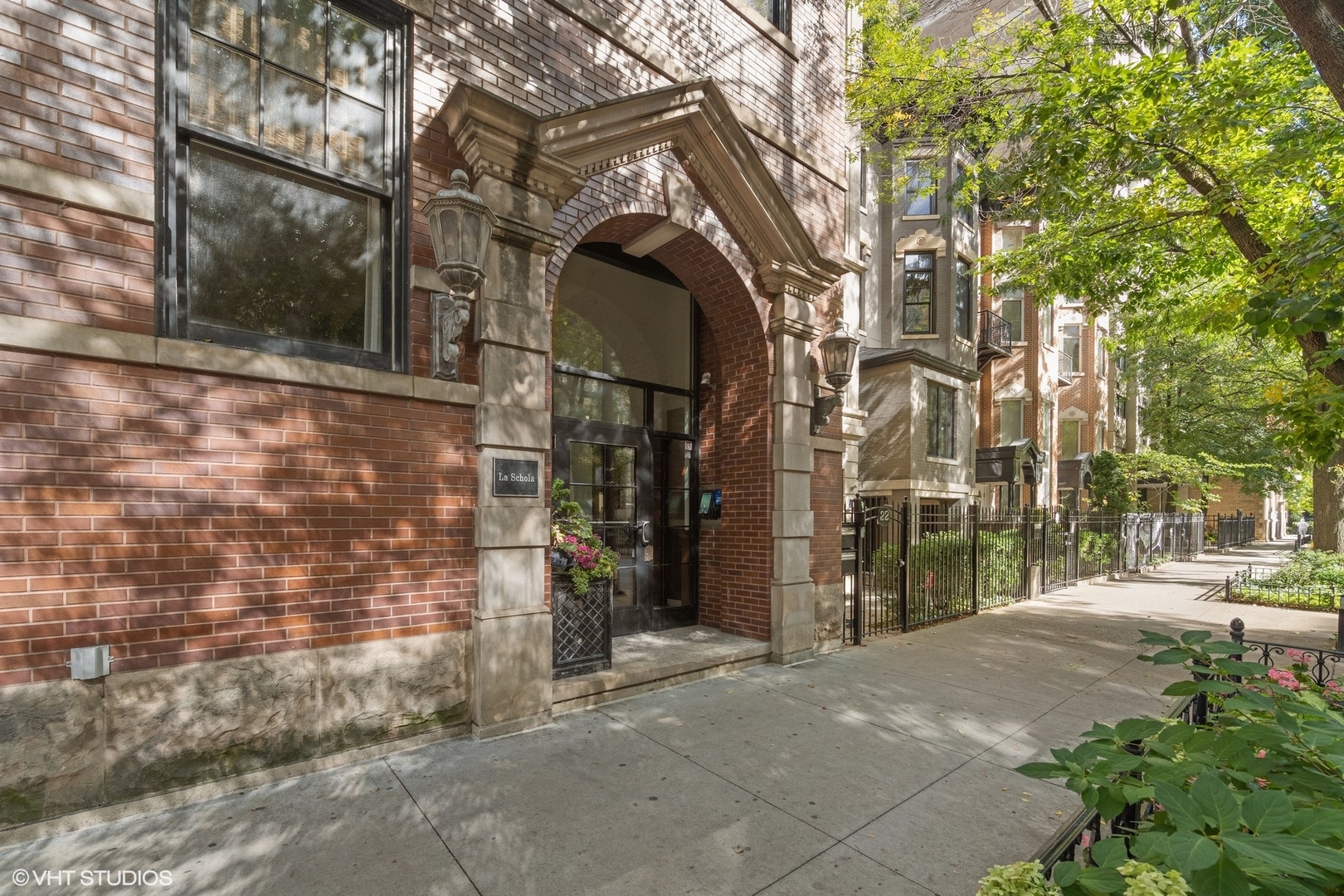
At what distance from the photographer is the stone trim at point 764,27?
24.0 ft

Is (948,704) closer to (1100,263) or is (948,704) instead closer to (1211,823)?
(1211,823)

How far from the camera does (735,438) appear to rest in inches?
302

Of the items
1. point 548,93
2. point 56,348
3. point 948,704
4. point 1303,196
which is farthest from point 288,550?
point 1303,196

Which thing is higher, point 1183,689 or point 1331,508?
point 1183,689

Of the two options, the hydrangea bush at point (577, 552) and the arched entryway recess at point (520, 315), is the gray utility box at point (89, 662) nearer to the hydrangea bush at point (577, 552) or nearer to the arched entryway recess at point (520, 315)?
the arched entryway recess at point (520, 315)

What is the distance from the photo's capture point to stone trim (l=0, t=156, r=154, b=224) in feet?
10.8

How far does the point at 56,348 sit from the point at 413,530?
2186mm

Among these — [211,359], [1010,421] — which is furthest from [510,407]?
[1010,421]

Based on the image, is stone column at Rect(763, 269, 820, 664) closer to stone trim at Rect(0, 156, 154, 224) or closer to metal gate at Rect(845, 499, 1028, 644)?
metal gate at Rect(845, 499, 1028, 644)

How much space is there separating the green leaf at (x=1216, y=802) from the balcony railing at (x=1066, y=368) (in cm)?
2807

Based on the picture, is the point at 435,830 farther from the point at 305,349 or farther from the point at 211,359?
the point at 305,349

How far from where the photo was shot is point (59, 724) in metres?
3.31

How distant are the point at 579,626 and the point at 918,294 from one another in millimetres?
16580

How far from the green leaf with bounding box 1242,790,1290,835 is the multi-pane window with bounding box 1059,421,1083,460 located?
28.8m
